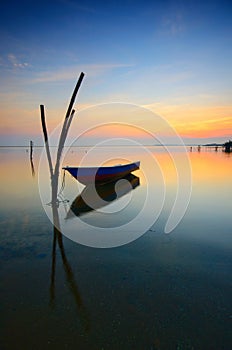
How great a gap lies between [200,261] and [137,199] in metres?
7.19

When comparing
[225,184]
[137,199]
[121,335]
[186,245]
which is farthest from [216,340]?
[225,184]

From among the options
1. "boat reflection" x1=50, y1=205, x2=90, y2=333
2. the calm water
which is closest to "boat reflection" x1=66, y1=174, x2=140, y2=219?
the calm water

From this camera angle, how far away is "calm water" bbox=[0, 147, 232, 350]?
3.45 metres

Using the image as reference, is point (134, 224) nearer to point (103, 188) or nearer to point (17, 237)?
point (17, 237)

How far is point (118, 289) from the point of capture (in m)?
4.59

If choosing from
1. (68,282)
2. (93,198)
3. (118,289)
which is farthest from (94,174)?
(118,289)

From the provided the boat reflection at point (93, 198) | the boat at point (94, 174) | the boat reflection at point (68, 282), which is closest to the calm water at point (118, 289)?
the boat reflection at point (68, 282)

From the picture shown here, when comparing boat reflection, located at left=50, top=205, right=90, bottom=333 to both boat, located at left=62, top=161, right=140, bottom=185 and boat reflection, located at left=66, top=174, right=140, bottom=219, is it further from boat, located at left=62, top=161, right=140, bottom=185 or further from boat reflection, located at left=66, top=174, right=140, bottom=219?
boat, located at left=62, top=161, right=140, bottom=185

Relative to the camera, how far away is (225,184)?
1634 cm

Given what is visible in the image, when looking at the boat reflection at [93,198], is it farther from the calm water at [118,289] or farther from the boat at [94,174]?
the calm water at [118,289]

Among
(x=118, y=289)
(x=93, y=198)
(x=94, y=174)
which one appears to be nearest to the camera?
(x=118, y=289)

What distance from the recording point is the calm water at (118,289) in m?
3.45

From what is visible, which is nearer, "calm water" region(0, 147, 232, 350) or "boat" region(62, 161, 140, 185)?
"calm water" region(0, 147, 232, 350)

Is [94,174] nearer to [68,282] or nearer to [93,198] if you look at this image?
[93,198]
